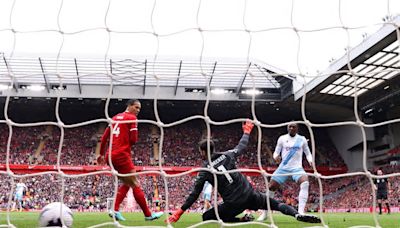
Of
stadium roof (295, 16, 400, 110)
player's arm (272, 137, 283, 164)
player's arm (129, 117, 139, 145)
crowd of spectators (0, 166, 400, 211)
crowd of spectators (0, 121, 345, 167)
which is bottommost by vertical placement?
crowd of spectators (0, 166, 400, 211)

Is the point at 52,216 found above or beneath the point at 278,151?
beneath

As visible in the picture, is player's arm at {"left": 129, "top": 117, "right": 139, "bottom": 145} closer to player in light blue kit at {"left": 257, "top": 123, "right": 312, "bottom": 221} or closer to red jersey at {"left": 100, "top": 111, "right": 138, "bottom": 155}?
red jersey at {"left": 100, "top": 111, "right": 138, "bottom": 155}

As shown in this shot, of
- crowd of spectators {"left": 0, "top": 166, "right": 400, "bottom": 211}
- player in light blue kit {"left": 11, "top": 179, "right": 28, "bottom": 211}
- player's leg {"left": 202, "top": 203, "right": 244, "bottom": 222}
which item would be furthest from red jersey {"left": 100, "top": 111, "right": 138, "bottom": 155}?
crowd of spectators {"left": 0, "top": 166, "right": 400, "bottom": 211}

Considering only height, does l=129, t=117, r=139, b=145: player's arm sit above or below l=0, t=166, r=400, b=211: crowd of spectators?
above

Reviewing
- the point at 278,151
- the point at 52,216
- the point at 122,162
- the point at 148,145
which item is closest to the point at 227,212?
the point at 122,162

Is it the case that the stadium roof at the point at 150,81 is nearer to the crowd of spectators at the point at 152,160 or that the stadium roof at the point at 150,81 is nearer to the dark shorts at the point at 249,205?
the crowd of spectators at the point at 152,160

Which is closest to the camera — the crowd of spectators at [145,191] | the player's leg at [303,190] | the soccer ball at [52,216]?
the soccer ball at [52,216]

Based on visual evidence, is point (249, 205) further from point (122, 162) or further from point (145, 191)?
point (145, 191)

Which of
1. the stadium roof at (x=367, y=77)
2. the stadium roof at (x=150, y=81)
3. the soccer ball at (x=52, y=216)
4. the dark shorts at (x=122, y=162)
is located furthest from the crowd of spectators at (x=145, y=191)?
the soccer ball at (x=52, y=216)

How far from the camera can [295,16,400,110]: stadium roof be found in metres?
20.0

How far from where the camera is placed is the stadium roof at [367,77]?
65.7 feet

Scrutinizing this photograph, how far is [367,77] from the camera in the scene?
74.8 ft

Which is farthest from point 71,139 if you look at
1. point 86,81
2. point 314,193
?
point 314,193

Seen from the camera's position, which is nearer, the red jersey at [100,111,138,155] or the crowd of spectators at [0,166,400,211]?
the red jersey at [100,111,138,155]
